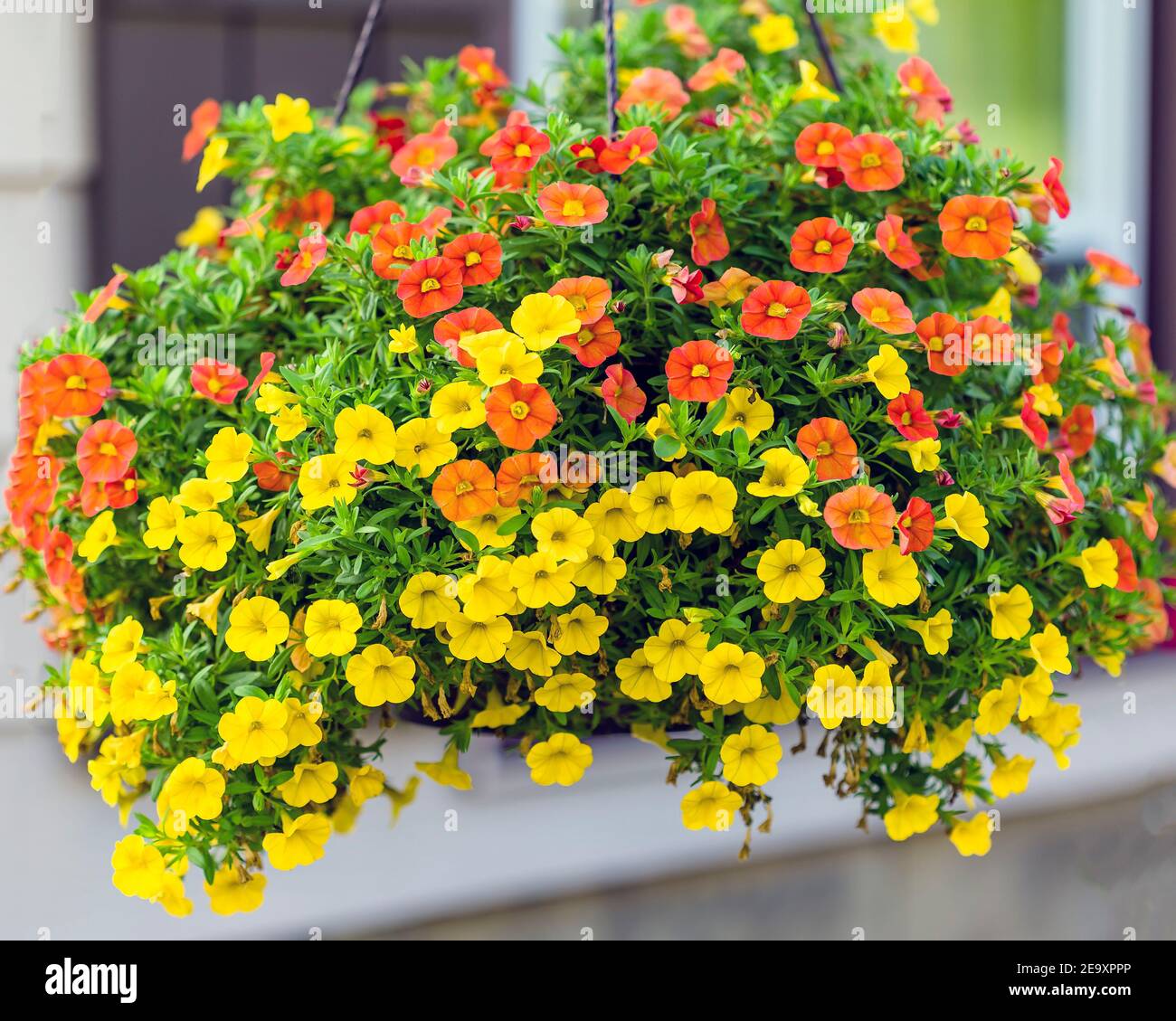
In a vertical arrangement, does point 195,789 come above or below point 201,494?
below

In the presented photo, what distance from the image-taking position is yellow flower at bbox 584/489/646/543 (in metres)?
0.70

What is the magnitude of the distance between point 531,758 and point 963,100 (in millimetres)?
2237

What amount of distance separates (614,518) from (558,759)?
18 centimetres

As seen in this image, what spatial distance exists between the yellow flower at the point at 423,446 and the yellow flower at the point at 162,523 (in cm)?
17

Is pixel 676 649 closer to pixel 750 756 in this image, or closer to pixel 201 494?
pixel 750 756

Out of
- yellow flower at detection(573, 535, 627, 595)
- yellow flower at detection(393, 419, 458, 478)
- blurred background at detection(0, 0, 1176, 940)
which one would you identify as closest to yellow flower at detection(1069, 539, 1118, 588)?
yellow flower at detection(573, 535, 627, 595)

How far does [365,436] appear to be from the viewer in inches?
27.4

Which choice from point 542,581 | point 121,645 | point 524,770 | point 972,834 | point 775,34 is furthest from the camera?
point 524,770

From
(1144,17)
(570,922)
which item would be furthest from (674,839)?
(1144,17)

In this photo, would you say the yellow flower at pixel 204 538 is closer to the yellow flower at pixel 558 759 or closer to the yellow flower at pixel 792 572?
the yellow flower at pixel 558 759

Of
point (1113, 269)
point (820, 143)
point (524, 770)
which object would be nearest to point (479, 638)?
point (820, 143)

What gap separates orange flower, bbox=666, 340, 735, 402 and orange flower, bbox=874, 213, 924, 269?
176 millimetres

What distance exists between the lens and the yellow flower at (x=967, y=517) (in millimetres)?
737

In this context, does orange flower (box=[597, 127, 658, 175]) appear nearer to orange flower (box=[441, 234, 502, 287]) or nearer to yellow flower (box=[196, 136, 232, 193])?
orange flower (box=[441, 234, 502, 287])
